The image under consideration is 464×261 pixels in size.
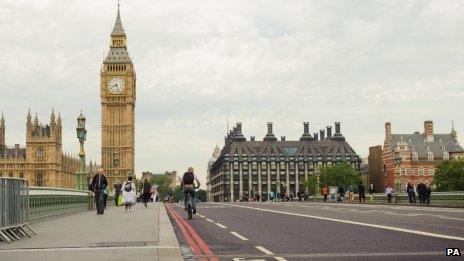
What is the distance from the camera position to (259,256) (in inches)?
405

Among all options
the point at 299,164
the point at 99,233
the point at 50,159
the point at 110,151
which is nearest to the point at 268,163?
the point at 299,164

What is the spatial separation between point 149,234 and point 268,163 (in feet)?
559

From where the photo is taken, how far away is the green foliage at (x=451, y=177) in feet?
338

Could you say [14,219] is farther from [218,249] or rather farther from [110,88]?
[110,88]

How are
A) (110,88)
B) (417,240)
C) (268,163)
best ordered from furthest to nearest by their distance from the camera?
1. (268,163)
2. (110,88)
3. (417,240)

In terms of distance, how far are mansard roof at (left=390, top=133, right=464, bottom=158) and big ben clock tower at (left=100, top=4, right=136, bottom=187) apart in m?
59.5

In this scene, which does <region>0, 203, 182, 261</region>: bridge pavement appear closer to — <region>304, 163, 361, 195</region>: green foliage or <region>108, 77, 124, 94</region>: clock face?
<region>304, 163, 361, 195</region>: green foliage

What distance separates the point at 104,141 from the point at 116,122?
16.9 feet

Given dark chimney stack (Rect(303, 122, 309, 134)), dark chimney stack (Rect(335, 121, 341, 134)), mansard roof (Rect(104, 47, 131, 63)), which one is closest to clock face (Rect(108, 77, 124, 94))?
mansard roof (Rect(104, 47, 131, 63))

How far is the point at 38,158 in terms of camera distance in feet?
486

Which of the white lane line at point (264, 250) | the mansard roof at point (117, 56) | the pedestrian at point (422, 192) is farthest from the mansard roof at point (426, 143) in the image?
the white lane line at point (264, 250)

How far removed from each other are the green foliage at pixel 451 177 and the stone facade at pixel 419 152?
22440 millimetres

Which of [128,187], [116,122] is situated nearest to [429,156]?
[116,122]

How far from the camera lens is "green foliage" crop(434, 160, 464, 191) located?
102938 millimetres
